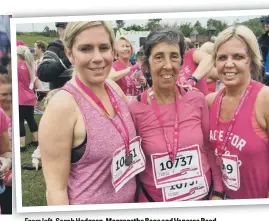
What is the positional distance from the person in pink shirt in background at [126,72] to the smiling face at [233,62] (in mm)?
556

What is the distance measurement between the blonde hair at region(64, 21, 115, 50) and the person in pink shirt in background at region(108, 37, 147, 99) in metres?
0.11

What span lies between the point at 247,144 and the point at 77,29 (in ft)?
4.65

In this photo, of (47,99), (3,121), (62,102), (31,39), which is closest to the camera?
(62,102)

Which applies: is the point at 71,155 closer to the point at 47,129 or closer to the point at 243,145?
the point at 47,129

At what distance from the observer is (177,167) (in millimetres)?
2652

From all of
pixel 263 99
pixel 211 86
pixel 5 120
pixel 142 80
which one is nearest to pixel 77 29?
pixel 142 80

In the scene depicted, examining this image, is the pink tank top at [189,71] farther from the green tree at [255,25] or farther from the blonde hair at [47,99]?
the blonde hair at [47,99]

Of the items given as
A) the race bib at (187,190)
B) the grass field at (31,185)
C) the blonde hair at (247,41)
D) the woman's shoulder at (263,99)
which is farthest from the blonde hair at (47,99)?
the woman's shoulder at (263,99)

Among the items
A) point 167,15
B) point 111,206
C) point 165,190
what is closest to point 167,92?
point 167,15

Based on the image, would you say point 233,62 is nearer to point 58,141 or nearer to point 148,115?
point 148,115

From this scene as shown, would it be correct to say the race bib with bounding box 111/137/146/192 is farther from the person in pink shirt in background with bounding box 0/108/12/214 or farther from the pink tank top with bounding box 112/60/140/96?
the person in pink shirt in background with bounding box 0/108/12/214

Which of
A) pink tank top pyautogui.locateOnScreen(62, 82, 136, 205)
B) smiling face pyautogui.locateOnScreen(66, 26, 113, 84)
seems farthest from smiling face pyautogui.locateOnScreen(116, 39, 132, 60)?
pink tank top pyautogui.locateOnScreen(62, 82, 136, 205)

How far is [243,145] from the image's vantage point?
2564 millimetres

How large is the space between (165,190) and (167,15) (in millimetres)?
1266
